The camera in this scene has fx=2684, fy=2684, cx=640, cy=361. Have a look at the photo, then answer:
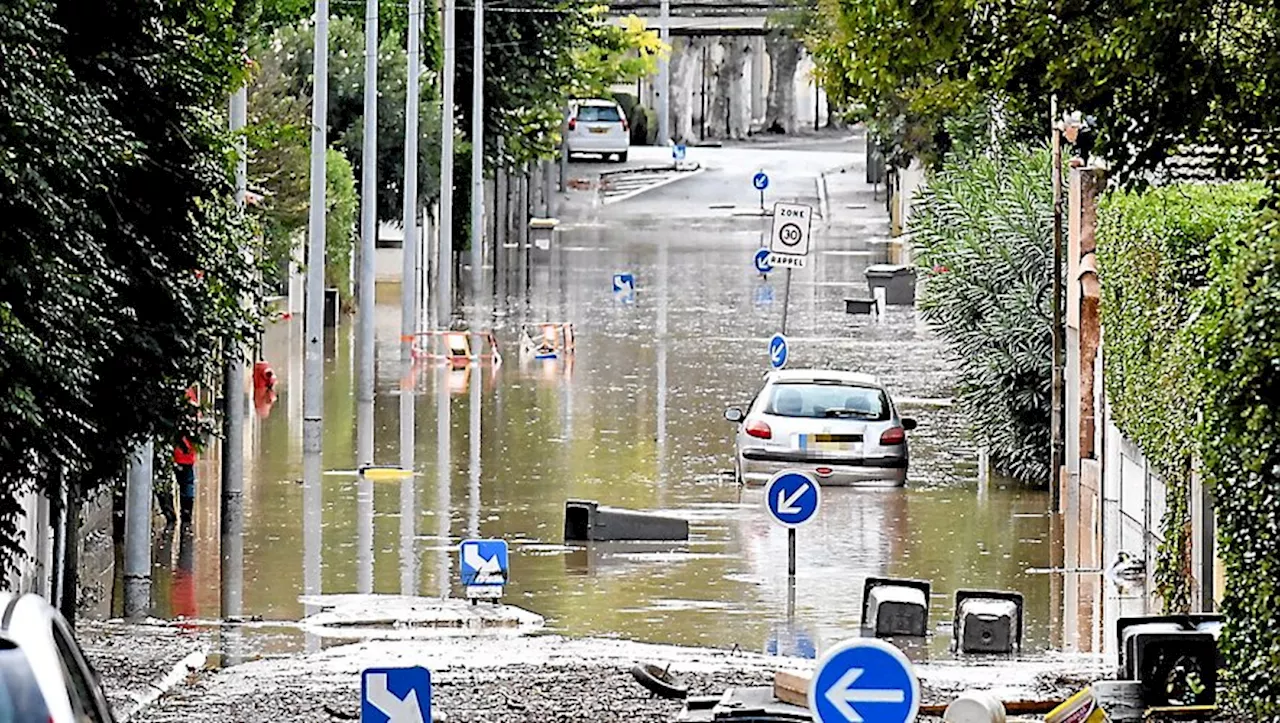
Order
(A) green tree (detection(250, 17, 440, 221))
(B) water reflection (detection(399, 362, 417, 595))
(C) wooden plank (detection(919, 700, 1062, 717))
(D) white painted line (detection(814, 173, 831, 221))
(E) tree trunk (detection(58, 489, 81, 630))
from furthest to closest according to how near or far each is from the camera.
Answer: (D) white painted line (detection(814, 173, 831, 221)) < (A) green tree (detection(250, 17, 440, 221)) < (B) water reflection (detection(399, 362, 417, 595)) < (E) tree trunk (detection(58, 489, 81, 630)) < (C) wooden plank (detection(919, 700, 1062, 717))

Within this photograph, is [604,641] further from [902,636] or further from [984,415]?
[984,415]

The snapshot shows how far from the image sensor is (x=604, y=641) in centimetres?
1988

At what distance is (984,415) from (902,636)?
12707 mm

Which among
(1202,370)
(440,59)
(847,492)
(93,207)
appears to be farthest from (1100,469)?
(440,59)

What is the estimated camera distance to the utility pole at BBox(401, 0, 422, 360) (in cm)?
4434

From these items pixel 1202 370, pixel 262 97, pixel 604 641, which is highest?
pixel 262 97

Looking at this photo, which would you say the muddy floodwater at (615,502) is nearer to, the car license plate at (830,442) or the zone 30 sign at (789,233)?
the car license plate at (830,442)

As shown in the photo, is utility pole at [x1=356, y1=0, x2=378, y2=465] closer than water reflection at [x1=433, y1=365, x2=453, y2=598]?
No

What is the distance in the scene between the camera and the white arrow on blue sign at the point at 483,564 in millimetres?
20797

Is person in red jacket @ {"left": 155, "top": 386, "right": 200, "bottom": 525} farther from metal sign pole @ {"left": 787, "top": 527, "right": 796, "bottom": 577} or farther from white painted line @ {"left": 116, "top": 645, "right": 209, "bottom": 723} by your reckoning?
white painted line @ {"left": 116, "top": 645, "right": 209, "bottom": 723}

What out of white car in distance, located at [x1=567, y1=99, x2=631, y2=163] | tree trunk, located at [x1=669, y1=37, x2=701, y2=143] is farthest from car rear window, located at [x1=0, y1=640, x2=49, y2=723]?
tree trunk, located at [x1=669, y1=37, x2=701, y2=143]

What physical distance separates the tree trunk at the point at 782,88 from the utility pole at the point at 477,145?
42.8 metres

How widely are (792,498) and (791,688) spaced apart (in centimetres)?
834

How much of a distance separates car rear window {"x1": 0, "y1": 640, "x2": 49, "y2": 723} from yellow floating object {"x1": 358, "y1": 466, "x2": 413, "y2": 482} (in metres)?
23.8
